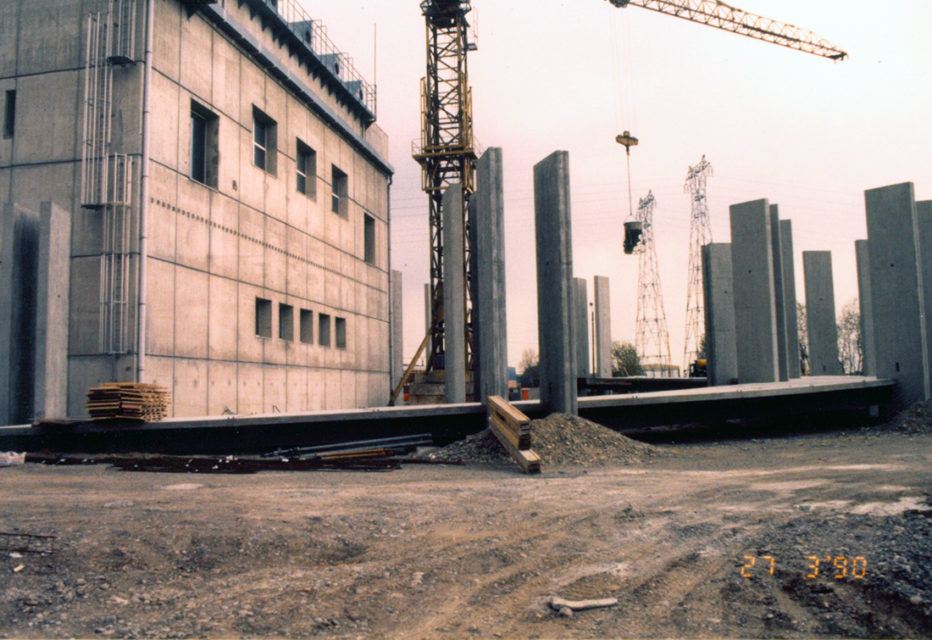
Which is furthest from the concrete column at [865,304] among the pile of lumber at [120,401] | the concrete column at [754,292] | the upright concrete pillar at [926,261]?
the pile of lumber at [120,401]

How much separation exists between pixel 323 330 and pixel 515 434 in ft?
46.1

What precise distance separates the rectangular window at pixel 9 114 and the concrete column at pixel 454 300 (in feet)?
31.6

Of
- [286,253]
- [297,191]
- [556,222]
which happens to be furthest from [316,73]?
[556,222]

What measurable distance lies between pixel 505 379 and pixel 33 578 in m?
9.93

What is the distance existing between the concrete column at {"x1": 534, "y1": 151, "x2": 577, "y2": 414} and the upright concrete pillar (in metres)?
9.65

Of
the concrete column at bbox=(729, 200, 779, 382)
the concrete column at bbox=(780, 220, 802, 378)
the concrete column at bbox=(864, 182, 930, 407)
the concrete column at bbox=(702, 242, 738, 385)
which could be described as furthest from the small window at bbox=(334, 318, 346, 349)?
the concrete column at bbox=(864, 182, 930, 407)

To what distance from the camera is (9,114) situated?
52.4 ft

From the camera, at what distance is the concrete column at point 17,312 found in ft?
45.8

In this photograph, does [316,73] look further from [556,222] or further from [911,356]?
[911,356]

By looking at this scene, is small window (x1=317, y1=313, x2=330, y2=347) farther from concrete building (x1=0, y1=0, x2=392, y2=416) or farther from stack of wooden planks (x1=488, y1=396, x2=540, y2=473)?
stack of wooden planks (x1=488, y1=396, x2=540, y2=473)

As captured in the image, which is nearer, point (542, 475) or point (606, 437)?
point (542, 475)

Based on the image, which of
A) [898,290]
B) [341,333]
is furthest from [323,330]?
[898,290]

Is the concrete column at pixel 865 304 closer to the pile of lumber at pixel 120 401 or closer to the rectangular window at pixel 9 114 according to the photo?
the pile of lumber at pixel 120 401

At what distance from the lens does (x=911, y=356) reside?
1739cm
